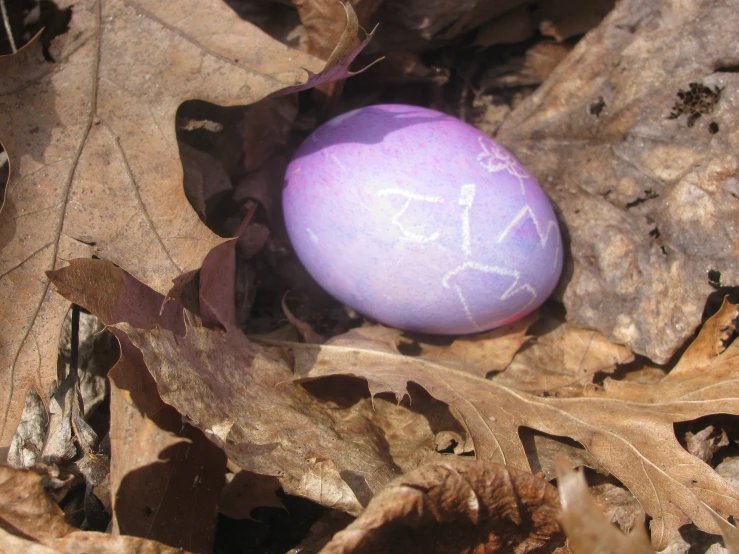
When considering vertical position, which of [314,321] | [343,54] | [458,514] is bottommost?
[314,321]

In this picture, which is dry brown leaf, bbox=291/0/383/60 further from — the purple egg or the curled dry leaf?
the curled dry leaf

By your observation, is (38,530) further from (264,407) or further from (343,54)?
(343,54)

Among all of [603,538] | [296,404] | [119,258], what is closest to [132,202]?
[119,258]

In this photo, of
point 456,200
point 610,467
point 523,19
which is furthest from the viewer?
point 523,19

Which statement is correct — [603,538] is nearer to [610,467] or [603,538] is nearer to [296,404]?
[610,467]

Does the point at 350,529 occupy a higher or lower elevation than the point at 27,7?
lower

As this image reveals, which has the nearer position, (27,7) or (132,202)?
(132,202)

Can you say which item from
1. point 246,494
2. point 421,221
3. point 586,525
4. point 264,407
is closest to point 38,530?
point 246,494

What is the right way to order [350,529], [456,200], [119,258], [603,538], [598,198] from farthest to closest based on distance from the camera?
[598,198], [456,200], [119,258], [350,529], [603,538]
